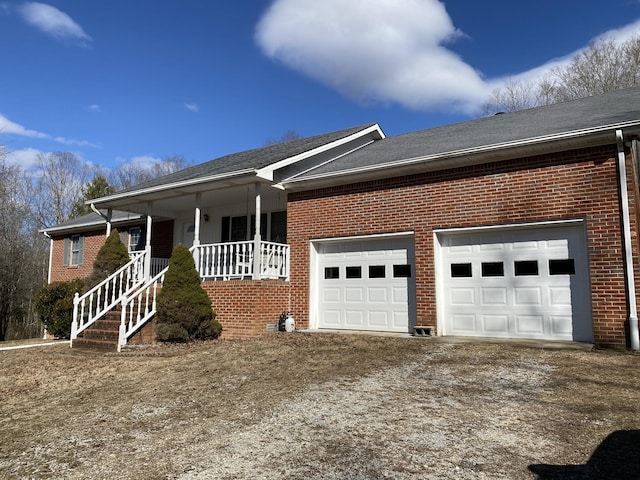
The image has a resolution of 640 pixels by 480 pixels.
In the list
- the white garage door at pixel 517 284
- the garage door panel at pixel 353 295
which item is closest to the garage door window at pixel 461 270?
the white garage door at pixel 517 284

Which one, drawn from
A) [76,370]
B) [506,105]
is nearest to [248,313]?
[76,370]

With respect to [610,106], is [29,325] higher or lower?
lower

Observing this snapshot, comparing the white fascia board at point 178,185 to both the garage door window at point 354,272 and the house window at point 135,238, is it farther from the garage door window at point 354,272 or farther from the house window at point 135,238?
the house window at point 135,238

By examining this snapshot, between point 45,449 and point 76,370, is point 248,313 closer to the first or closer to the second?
point 76,370

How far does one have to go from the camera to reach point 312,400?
5379mm

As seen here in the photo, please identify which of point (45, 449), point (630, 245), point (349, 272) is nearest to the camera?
point (45, 449)

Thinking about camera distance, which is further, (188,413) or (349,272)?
(349,272)

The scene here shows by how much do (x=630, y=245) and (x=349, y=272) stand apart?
19.1 feet

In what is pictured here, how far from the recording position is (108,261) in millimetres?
12844

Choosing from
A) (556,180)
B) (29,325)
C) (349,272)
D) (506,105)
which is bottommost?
(29,325)

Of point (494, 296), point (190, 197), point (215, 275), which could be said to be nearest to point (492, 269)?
point (494, 296)

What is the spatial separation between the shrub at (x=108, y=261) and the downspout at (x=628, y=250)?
1203cm

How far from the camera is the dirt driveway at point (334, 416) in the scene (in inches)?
143

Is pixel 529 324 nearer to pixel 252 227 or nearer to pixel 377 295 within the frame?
pixel 377 295
